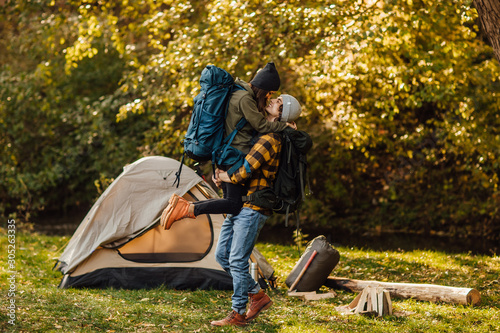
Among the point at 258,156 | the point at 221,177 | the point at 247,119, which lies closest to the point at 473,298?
the point at 258,156

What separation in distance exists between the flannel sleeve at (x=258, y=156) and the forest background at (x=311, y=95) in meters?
3.40

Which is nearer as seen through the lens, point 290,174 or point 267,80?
point 267,80

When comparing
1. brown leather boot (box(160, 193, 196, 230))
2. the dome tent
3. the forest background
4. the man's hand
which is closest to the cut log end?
the dome tent

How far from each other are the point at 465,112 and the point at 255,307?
6.01 m

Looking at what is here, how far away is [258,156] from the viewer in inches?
166

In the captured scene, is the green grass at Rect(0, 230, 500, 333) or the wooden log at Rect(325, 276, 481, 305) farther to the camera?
the wooden log at Rect(325, 276, 481, 305)

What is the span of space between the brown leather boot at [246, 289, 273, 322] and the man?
0.13 feet

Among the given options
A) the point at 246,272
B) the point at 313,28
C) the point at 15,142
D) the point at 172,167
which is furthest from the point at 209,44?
the point at 15,142

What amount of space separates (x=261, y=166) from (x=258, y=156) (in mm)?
144

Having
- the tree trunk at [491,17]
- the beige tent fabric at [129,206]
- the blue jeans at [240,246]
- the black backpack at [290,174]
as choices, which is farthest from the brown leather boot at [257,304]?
the tree trunk at [491,17]

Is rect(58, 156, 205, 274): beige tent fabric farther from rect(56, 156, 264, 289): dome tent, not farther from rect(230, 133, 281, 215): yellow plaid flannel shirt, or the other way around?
rect(230, 133, 281, 215): yellow plaid flannel shirt

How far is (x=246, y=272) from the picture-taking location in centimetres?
441

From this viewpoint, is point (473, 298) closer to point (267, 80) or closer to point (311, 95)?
point (267, 80)

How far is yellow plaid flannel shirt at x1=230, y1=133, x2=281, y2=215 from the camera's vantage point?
419cm
